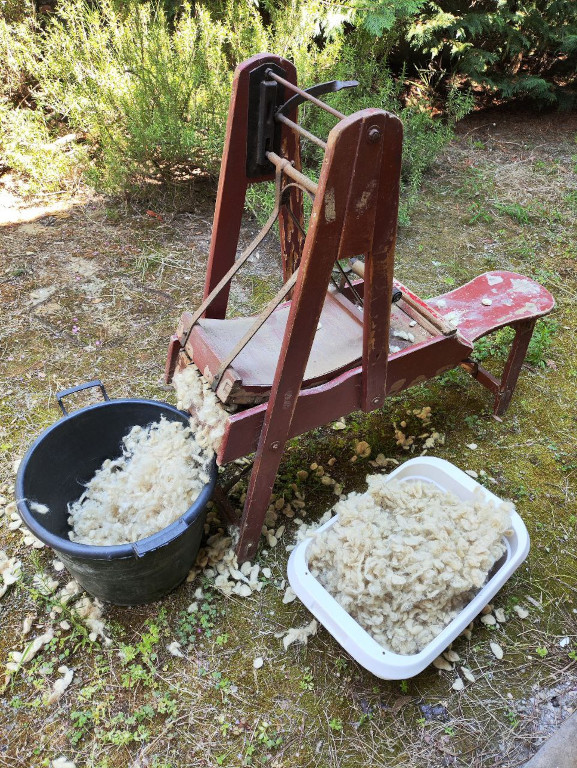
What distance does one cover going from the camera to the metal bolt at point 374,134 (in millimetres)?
1340

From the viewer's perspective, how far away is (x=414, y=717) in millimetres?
1727

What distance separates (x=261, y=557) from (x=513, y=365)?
1422mm

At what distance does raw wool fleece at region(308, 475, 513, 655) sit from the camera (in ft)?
5.65

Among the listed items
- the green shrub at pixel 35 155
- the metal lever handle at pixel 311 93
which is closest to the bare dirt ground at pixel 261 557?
the green shrub at pixel 35 155

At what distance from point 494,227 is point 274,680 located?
3.41 meters

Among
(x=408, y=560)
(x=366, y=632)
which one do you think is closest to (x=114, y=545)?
(x=366, y=632)

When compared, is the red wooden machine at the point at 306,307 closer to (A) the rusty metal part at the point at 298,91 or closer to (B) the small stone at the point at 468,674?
(A) the rusty metal part at the point at 298,91

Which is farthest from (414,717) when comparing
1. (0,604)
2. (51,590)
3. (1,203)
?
(1,203)

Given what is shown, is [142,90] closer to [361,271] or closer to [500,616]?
[361,271]

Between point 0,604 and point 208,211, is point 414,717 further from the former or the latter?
point 208,211

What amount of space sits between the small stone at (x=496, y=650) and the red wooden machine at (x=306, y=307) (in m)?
0.88

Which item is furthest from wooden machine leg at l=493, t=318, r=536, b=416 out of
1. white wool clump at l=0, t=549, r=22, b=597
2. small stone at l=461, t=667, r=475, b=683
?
white wool clump at l=0, t=549, r=22, b=597

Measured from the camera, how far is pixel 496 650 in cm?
187

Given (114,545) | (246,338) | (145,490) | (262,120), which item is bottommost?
(145,490)
